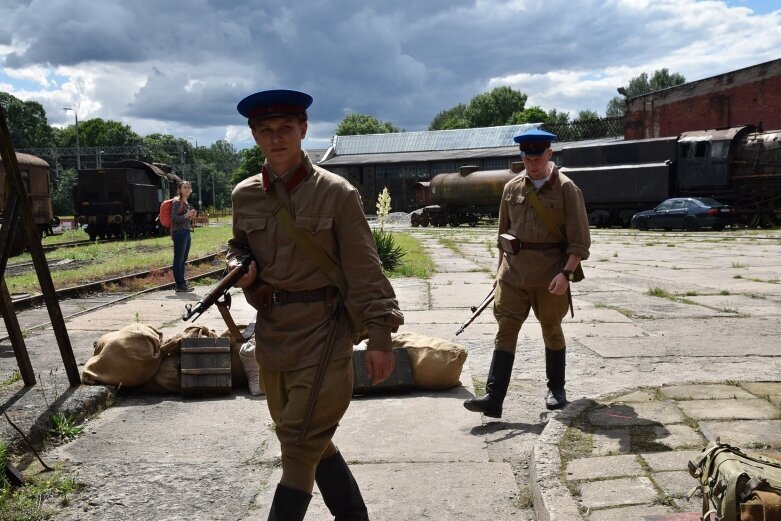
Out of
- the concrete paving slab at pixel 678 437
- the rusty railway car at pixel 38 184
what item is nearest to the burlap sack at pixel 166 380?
the concrete paving slab at pixel 678 437

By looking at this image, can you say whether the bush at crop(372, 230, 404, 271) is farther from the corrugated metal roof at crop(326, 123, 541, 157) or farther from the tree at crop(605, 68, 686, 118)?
the tree at crop(605, 68, 686, 118)

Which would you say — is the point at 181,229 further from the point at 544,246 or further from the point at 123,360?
the point at 544,246

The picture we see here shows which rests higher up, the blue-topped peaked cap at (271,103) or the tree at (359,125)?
the tree at (359,125)

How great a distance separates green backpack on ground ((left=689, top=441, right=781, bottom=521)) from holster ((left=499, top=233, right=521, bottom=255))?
2.18 metres

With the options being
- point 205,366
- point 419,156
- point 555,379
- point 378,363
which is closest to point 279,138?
point 378,363

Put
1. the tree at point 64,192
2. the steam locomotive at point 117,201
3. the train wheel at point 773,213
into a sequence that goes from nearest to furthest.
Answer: the train wheel at point 773,213 → the steam locomotive at point 117,201 → the tree at point 64,192

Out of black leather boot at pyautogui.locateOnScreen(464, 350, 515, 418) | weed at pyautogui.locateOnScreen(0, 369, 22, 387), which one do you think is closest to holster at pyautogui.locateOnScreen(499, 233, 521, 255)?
black leather boot at pyautogui.locateOnScreen(464, 350, 515, 418)

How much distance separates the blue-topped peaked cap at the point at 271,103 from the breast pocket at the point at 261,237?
1.30 feet

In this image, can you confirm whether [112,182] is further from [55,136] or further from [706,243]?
[55,136]

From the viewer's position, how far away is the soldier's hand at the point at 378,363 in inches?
111

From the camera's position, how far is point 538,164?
4.77m

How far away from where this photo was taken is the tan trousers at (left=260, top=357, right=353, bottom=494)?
8.86ft

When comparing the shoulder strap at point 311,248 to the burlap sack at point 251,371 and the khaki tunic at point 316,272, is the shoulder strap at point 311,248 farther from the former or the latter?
the burlap sack at point 251,371

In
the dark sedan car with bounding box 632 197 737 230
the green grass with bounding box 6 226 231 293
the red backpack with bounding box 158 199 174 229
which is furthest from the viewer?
the dark sedan car with bounding box 632 197 737 230
